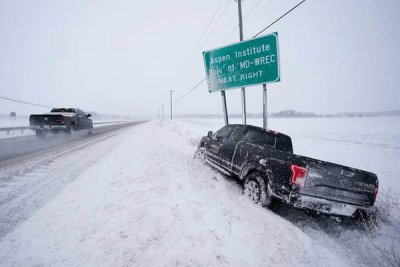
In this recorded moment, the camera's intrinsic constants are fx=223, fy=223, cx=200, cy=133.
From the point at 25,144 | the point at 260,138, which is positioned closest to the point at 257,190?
the point at 260,138

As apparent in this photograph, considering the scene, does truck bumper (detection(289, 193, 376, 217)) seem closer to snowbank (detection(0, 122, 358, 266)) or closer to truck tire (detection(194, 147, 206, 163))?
snowbank (detection(0, 122, 358, 266))

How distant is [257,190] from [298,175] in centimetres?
116

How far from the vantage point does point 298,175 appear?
3826mm

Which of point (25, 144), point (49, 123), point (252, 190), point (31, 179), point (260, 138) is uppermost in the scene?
point (49, 123)

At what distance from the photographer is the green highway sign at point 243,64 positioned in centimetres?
886

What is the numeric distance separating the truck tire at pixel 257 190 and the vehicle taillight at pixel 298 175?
72 cm

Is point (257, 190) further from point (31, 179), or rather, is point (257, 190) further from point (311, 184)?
point (31, 179)

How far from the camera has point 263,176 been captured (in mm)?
4602

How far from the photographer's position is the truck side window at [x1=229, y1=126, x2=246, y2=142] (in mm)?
6238

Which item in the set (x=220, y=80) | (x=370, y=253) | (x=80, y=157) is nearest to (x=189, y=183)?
(x=370, y=253)

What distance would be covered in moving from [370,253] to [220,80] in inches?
352

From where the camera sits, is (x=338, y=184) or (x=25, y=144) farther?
(x=25, y=144)

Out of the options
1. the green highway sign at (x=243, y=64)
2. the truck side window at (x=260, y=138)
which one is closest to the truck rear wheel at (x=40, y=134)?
the green highway sign at (x=243, y=64)

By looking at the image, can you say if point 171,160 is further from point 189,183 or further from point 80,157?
point 80,157
